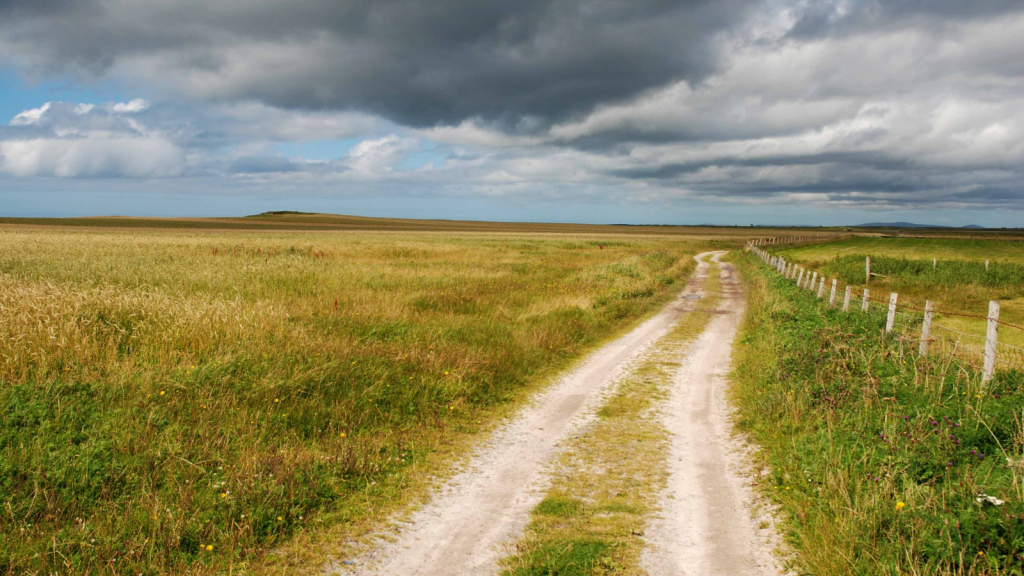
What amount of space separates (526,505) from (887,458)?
3.65 meters

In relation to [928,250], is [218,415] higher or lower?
lower

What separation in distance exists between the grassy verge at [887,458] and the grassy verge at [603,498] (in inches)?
51.3

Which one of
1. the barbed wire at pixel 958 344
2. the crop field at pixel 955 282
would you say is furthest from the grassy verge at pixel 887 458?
the crop field at pixel 955 282

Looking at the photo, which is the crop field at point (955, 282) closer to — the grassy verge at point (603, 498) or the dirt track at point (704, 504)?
the dirt track at point (704, 504)

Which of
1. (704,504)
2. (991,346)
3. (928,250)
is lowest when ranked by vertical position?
(704,504)

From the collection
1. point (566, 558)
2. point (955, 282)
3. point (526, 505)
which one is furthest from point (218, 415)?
point (955, 282)

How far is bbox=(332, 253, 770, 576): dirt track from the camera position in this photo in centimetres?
455

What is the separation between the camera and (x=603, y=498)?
566cm

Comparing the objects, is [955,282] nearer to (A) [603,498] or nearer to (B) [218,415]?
(A) [603,498]

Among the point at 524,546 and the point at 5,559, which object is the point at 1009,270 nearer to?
the point at 524,546

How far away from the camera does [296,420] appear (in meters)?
7.05

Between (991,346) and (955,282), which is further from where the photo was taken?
(955,282)

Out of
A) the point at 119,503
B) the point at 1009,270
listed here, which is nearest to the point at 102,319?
the point at 119,503

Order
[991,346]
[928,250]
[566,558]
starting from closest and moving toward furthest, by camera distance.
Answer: [566,558], [991,346], [928,250]
